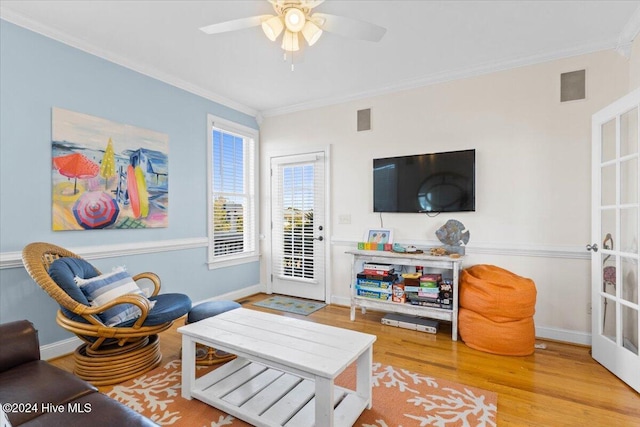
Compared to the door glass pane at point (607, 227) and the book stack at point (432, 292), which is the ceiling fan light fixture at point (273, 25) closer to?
the book stack at point (432, 292)

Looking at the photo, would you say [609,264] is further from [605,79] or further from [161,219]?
[161,219]

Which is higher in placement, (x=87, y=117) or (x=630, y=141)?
(x=87, y=117)

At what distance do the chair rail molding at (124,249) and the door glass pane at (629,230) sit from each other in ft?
13.2

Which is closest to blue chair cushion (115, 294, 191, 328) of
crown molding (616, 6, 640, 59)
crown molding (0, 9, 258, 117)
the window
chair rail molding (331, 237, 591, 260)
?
the window

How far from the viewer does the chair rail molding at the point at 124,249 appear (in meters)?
2.46

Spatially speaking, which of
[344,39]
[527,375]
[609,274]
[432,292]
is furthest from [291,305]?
[609,274]

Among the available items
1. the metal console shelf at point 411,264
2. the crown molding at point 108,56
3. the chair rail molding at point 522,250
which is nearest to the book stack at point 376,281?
the metal console shelf at point 411,264

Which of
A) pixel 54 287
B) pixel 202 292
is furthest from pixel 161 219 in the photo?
pixel 54 287

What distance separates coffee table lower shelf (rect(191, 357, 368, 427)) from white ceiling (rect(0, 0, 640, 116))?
2360 millimetres

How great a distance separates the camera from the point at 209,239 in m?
4.10

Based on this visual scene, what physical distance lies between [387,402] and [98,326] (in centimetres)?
200

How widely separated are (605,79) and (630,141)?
833 millimetres

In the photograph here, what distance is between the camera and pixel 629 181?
2395 millimetres

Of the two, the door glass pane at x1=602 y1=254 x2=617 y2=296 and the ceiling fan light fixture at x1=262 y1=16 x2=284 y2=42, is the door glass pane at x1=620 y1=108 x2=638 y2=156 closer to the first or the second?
the door glass pane at x1=602 y1=254 x2=617 y2=296
